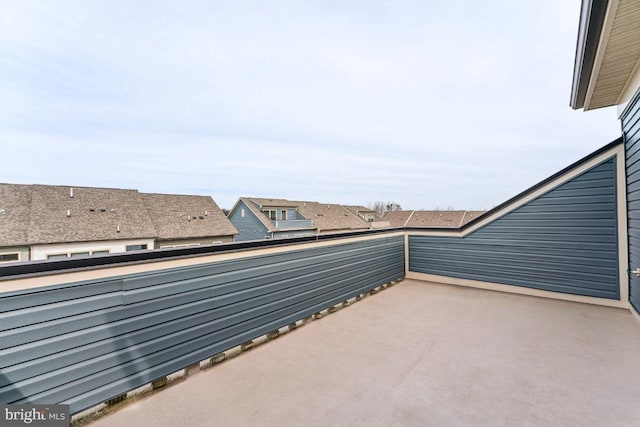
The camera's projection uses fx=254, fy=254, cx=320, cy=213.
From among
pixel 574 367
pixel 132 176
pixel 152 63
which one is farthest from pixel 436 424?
pixel 132 176

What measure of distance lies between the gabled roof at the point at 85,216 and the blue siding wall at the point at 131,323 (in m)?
10.0

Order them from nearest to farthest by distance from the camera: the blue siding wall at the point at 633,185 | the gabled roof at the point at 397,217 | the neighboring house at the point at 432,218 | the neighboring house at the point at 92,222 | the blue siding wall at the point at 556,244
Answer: the blue siding wall at the point at 633,185 < the blue siding wall at the point at 556,244 < the neighboring house at the point at 92,222 < the neighboring house at the point at 432,218 < the gabled roof at the point at 397,217

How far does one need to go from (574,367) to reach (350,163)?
13.6 meters

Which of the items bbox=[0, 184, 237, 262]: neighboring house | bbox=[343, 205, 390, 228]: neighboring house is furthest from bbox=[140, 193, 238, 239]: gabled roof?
bbox=[343, 205, 390, 228]: neighboring house

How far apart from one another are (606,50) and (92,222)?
Answer: 549 inches

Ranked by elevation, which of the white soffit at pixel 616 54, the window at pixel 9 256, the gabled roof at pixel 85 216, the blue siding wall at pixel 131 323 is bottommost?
the window at pixel 9 256

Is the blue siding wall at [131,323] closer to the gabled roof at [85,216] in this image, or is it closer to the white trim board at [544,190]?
the white trim board at [544,190]

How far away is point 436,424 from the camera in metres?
1.59

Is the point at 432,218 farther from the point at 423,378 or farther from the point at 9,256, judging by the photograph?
the point at 9,256

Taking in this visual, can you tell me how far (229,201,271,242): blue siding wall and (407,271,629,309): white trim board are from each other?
10.5 m

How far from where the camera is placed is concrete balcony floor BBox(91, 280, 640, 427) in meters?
1.65

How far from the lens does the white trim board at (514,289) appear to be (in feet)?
12.4

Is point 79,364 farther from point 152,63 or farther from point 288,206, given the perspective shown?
point 288,206

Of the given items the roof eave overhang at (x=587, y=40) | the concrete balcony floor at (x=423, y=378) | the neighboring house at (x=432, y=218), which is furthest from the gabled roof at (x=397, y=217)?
the concrete balcony floor at (x=423, y=378)
